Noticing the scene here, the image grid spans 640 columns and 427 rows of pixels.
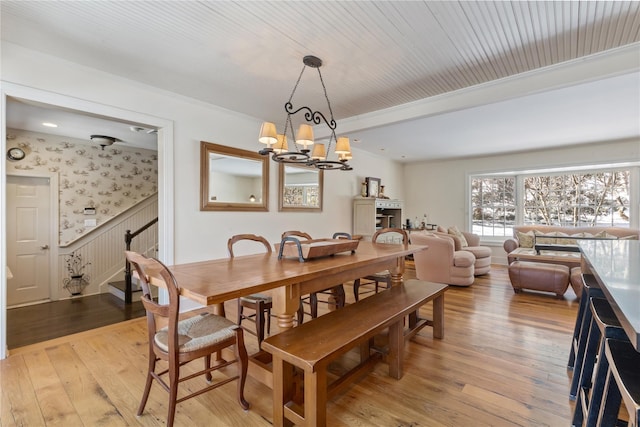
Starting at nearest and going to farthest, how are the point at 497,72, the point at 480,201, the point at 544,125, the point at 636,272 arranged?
the point at 636,272
the point at 497,72
the point at 544,125
the point at 480,201

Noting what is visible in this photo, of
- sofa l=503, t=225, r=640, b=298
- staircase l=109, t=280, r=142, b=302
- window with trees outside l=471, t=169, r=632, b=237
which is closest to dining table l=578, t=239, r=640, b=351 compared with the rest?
sofa l=503, t=225, r=640, b=298

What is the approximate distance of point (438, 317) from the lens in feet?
8.89

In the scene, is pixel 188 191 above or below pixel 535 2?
below

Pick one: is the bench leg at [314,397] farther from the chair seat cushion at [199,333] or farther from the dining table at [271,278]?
the chair seat cushion at [199,333]

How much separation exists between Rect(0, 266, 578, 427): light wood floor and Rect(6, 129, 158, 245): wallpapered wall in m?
2.66

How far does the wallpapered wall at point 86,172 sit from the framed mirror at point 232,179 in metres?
2.41

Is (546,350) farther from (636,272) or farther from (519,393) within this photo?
(636,272)

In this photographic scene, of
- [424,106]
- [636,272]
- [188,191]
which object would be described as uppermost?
[424,106]

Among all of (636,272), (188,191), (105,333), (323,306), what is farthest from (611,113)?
(105,333)

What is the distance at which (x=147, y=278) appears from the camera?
1614 millimetres

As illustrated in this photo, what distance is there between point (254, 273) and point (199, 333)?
48 cm

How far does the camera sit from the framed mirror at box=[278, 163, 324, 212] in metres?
4.66

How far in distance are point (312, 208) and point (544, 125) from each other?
150 inches

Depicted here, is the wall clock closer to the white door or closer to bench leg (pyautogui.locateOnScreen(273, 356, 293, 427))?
the white door
